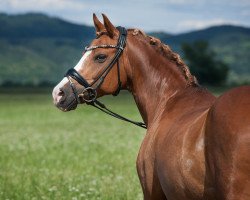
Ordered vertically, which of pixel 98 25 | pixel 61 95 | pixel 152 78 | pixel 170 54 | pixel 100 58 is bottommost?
pixel 61 95

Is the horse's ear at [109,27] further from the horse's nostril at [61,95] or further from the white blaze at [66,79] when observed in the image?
the horse's nostril at [61,95]

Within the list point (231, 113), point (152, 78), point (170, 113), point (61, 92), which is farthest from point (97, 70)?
point (231, 113)

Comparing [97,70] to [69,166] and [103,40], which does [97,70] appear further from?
[69,166]

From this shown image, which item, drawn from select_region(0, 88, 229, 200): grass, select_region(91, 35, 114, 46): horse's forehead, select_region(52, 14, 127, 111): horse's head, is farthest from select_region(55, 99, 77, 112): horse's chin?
select_region(0, 88, 229, 200): grass

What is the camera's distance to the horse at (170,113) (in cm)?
461

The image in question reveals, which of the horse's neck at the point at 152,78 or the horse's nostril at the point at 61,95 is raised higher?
the horse's neck at the point at 152,78

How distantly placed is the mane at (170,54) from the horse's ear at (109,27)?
0.25m

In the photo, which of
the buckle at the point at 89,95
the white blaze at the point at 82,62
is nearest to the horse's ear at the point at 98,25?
the white blaze at the point at 82,62

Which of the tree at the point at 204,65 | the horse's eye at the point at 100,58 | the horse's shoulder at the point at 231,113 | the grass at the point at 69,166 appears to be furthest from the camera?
the tree at the point at 204,65

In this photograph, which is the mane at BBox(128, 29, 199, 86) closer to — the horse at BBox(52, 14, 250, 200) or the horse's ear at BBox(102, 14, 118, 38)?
the horse at BBox(52, 14, 250, 200)

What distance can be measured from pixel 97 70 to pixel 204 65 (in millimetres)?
122043

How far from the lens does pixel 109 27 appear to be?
665cm

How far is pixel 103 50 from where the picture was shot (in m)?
6.64

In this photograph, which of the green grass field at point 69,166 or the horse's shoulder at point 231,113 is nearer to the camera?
the horse's shoulder at point 231,113
